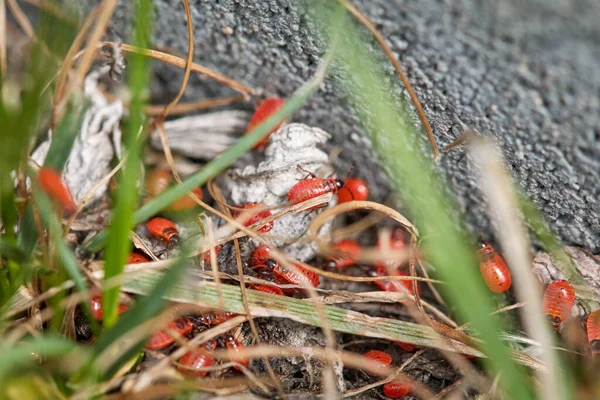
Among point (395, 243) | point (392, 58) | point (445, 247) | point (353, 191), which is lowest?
point (395, 243)

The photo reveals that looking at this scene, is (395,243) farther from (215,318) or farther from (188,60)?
(188,60)

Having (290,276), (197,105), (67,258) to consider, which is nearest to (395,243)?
(290,276)

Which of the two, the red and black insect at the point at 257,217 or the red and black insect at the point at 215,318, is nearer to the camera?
the red and black insect at the point at 215,318

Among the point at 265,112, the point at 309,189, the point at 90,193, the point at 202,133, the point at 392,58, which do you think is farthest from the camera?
the point at 202,133

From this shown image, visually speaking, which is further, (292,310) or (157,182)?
(157,182)

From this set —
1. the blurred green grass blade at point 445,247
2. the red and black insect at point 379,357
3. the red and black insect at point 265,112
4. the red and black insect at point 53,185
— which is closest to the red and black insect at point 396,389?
the red and black insect at point 379,357

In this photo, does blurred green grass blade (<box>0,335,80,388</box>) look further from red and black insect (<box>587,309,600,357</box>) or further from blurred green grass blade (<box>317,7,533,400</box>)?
red and black insect (<box>587,309,600,357</box>)

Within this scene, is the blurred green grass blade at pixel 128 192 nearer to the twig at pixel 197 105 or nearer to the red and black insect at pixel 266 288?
the red and black insect at pixel 266 288
